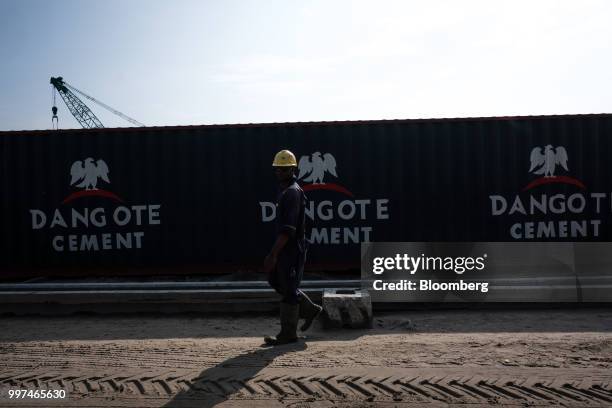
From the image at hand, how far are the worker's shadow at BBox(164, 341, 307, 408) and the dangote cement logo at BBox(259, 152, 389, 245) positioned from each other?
3555 millimetres

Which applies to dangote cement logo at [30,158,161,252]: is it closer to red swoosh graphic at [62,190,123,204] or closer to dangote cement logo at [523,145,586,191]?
red swoosh graphic at [62,190,123,204]

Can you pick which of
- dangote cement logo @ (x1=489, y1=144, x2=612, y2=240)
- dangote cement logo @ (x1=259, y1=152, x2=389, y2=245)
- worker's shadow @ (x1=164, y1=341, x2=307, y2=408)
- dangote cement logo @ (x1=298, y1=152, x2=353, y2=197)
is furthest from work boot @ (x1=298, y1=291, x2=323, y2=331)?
dangote cement logo @ (x1=489, y1=144, x2=612, y2=240)

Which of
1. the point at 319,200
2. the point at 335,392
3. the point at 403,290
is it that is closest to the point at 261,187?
the point at 319,200

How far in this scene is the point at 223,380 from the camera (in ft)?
12.4

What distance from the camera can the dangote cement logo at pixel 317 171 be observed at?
316 inches

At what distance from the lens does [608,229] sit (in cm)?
789

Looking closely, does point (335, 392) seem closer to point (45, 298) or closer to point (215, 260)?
point (45, 298)

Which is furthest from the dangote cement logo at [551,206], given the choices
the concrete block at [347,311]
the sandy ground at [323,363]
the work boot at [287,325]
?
the work boot at [287,325]

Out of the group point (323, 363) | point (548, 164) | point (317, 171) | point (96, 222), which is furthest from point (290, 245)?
point (548, 164)

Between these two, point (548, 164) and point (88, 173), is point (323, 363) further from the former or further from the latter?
point (88, 173)

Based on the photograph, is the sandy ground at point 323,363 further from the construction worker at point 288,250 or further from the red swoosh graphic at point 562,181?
the red swoosh graphic at point 562,181

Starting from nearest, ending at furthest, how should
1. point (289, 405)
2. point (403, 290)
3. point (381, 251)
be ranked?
point (289, 405)
point (403, 290)
point (381, 251)

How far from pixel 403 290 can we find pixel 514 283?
131 centimetres

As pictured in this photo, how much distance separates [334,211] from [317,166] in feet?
2.40
